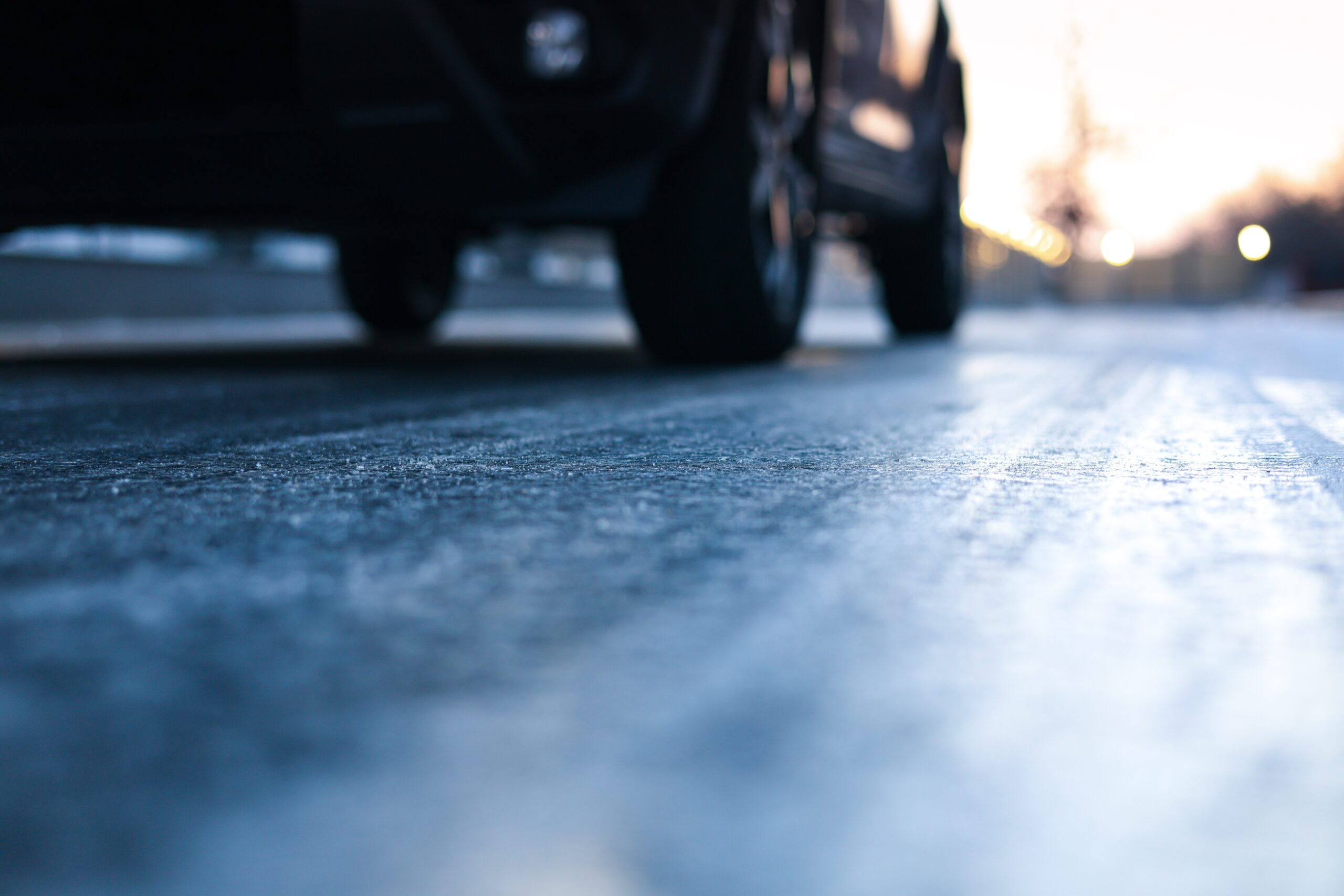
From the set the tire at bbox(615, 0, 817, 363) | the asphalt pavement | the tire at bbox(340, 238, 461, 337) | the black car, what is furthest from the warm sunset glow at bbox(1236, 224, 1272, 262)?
the asphalt pavement

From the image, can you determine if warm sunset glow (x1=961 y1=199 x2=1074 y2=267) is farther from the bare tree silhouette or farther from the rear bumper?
the rear bumper

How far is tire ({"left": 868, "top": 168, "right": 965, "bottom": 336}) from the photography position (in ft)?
22.1

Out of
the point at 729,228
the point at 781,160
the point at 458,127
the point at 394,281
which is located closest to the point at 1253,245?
the point at 394,281

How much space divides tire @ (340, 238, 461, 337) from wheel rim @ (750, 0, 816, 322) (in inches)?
112

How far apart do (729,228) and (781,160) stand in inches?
16.7

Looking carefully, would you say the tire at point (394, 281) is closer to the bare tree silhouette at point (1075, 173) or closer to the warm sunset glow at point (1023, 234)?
the warm sunset glow at point (1023, 234)

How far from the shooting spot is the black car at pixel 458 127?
10.6 ft

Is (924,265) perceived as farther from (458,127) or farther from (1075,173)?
(1075,173)

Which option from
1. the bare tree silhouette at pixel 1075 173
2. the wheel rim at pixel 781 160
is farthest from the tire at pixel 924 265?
the bare tree silhouette at pixel 1075 173

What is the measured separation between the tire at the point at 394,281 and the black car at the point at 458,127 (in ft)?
8.39

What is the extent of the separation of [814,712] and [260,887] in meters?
0.32

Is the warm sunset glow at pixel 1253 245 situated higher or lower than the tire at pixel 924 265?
higher

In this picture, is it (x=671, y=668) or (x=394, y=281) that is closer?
(x=671, y=668)

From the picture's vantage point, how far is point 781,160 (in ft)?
13.7
